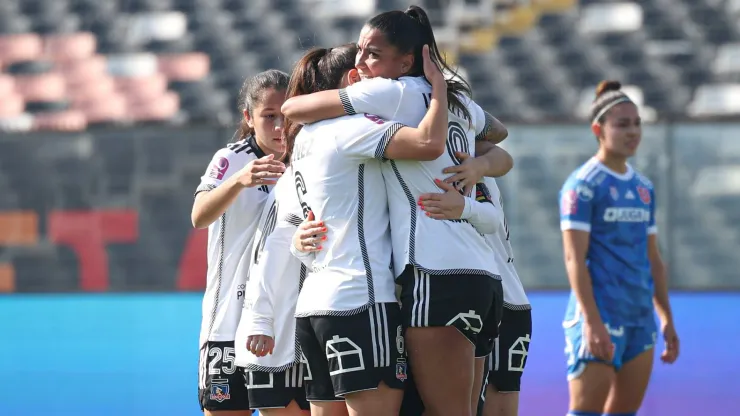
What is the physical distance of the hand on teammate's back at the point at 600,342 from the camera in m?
4.29

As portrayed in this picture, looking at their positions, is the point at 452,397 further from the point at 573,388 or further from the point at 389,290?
the point at 573,388

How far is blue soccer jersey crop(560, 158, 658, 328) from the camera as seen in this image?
438 cm

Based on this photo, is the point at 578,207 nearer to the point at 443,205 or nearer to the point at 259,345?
the point at 259,345

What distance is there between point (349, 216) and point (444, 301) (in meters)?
0.32

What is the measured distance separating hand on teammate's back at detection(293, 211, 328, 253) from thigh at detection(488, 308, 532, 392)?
0.83 m

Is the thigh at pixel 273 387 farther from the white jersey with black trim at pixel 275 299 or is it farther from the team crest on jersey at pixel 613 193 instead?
the team crest on jersey at pixel 613 193

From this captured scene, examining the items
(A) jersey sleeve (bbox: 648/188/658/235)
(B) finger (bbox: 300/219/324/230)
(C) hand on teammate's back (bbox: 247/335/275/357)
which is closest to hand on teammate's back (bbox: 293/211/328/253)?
(B) finger (bbox: 300/219/324/230)

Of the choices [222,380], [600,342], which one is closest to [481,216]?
[222,380]

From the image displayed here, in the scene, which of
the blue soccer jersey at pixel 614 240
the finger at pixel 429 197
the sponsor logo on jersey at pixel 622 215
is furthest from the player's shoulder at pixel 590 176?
the finger at pixel 429 197

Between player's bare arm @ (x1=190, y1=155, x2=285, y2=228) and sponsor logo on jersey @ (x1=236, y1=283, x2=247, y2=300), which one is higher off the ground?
player's bare arm @ (x1=190, y1=155, x2=285, y2=228)

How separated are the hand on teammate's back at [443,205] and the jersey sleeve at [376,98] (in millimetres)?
234

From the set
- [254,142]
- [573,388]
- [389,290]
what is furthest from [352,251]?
[573,388]

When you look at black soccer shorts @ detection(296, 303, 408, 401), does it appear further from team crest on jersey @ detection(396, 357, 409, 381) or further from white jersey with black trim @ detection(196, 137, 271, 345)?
white jersey with black trim @ detection(196, 137, 271, 345)

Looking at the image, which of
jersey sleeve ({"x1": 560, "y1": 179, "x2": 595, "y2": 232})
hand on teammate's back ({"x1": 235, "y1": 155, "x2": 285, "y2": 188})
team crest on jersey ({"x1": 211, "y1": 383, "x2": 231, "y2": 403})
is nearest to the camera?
hand on teammate's back ({"x1": 235, "y1": 155, "x2": 285, "y2": 188})
